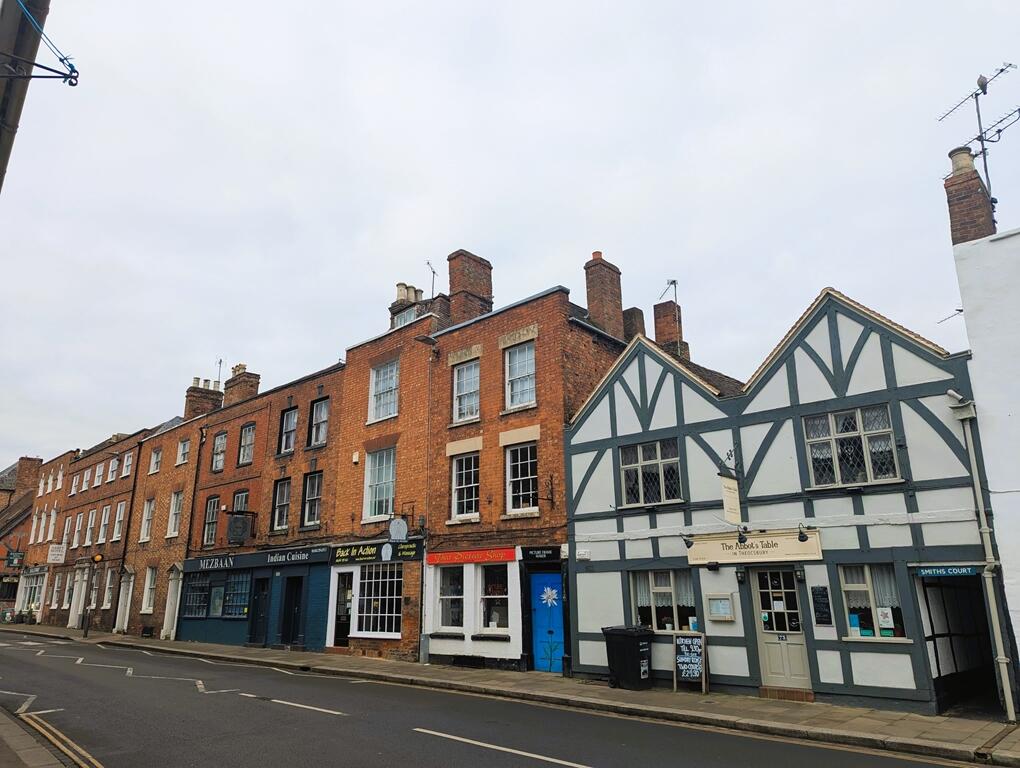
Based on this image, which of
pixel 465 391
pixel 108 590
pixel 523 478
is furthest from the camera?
pixel 108 590

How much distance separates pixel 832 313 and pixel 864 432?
2.34 metres

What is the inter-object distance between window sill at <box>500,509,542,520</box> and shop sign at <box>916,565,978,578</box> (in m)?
8.50

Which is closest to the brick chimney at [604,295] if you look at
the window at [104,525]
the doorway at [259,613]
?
the doorway at [259,613]

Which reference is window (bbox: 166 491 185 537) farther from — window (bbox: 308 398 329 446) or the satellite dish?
the satellite dish

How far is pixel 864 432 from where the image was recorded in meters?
12.9

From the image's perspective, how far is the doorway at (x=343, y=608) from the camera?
22125 millimetres

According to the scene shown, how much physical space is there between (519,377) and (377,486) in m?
6.41

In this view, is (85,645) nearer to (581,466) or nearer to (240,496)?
(240,496)

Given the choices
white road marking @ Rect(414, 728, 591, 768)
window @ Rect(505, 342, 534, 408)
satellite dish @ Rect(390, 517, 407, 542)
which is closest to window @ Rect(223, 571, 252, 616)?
satellite dish @ Rect(390, 517, 407, 542)

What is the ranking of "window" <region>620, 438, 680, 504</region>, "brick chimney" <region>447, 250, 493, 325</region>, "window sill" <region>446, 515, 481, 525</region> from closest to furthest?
"window" <region>620, 438, 680, 504</region>, "window sill" <region>446, 515, 481, 525</region>, "brick chimney" <region>447, 250, 493, 325</region>

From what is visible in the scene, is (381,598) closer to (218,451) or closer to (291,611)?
(291,611)

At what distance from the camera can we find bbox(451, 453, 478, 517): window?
19.6m

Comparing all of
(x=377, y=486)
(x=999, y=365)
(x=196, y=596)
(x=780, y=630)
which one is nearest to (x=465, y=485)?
(x=377, y=486)

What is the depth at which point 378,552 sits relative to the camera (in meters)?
21.1
